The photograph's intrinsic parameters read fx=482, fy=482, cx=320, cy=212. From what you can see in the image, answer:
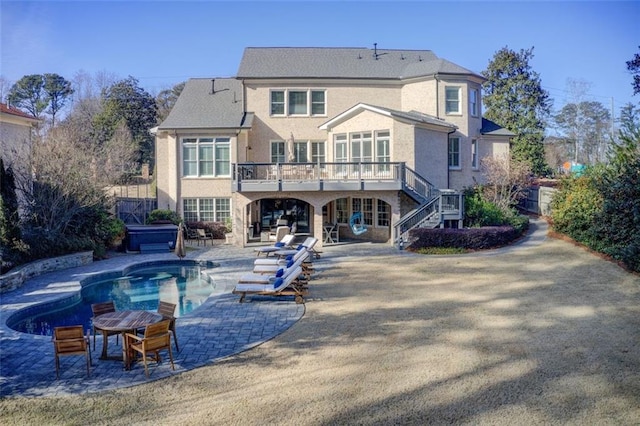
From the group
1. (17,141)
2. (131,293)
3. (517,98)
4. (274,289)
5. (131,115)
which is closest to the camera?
(274,289)

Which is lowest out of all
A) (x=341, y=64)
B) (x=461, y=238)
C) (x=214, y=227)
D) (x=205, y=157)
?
(x=461, y=238)

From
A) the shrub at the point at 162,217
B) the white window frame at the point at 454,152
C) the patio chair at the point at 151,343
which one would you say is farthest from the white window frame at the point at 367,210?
the patio chair at the point at 151,343

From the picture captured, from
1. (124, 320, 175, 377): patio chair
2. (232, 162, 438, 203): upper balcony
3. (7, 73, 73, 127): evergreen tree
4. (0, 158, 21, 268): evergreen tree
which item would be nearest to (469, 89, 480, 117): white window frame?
(232, 162, 438, 203): upper balcony

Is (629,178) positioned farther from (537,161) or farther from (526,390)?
(537,161)

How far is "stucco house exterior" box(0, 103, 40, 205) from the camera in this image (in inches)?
769

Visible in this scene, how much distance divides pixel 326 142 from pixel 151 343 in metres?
22.8

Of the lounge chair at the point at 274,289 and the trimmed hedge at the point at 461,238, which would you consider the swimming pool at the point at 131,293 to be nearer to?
the lounge chair at the point at 274,289

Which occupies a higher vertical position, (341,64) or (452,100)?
(341,64)

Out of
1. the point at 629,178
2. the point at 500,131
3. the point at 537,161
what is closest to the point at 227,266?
the point at 629,178

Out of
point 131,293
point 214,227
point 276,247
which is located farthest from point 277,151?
point 131,293

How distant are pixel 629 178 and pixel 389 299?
1036 cm

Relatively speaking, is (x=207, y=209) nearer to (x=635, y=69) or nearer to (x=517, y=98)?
(x=635, y=69)

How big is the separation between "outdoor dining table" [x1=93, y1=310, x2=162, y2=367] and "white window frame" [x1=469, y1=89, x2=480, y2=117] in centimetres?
2437

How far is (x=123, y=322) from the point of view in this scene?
884 centimetres
